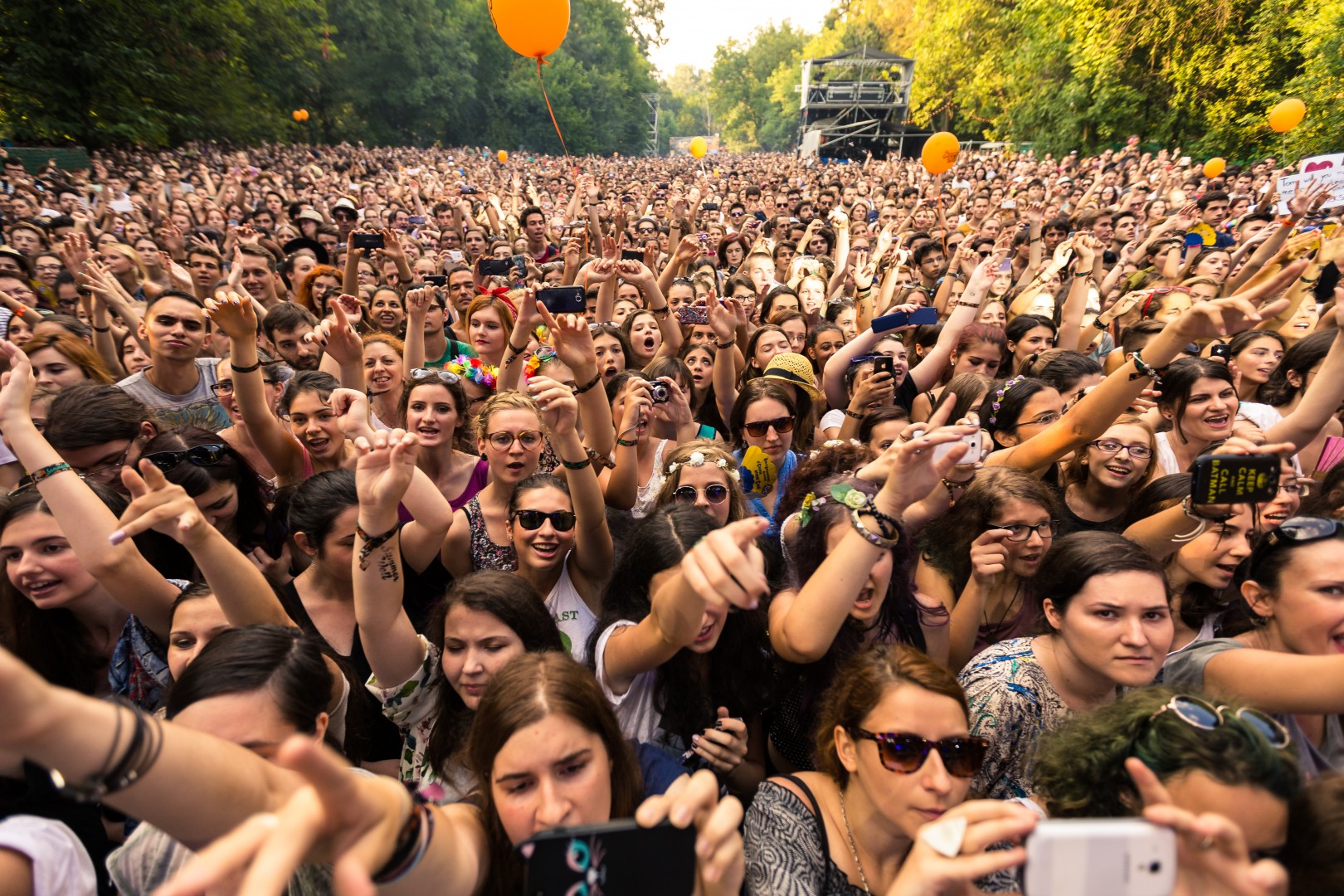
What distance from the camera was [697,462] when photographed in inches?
121

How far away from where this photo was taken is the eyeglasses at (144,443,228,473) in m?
2.72

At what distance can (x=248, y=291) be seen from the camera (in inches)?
243

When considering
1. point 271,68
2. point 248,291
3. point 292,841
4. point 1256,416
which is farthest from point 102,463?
point 271,68

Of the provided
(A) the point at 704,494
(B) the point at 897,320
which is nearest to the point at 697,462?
(A) the point at 704,494

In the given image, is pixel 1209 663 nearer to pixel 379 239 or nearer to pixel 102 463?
pixel 102 463

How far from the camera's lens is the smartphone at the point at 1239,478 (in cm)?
217

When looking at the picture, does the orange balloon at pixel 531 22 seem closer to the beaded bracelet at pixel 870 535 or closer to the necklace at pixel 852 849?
the beaded bracelet at pixel 870 535

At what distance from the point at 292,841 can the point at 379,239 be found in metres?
5.87

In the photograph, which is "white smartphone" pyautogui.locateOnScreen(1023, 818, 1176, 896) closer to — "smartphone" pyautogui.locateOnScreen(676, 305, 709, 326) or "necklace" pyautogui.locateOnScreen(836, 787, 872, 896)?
"necklace" pyautogui.locateOnScreen(836, 787, 872, 896)

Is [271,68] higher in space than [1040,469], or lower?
higher

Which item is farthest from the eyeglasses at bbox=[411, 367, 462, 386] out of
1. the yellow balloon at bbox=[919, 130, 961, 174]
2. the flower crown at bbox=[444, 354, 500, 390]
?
the yellow balloon at bbox=[919, 130, 961, 174]

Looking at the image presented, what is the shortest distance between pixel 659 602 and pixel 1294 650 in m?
1.71

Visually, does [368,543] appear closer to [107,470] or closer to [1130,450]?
[107,470]

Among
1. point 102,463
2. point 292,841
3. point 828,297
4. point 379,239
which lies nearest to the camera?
point 292,841
